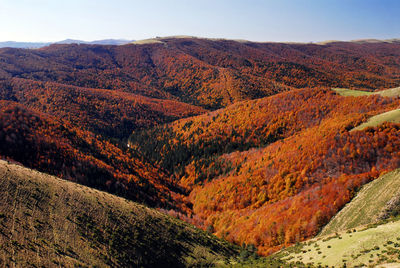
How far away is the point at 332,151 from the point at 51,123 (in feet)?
389

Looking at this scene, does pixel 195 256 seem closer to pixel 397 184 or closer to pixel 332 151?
pixel 397 184

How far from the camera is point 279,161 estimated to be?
84.0m

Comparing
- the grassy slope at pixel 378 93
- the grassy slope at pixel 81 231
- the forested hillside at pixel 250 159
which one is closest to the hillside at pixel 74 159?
the forested hillside at pixel 250 159

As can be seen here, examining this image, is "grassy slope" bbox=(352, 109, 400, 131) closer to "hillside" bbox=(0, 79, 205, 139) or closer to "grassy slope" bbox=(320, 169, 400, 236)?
"grassy slope" bbox=(320, 169, 400, 236)

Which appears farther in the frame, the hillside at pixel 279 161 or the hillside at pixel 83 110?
the hillside at pixel 83 110

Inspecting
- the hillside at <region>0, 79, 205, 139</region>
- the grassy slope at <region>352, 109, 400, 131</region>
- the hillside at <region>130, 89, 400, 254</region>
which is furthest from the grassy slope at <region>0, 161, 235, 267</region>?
the hillside at <region>0, 79, 205, 139</region>

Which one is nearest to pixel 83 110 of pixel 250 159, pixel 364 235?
pixel 250 159

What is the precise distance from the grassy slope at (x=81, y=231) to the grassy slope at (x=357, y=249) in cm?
1748

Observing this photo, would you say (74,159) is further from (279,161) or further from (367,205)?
(367,205)

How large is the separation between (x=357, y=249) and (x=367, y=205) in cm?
1860

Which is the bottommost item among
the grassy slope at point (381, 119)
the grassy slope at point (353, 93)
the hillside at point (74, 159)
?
the hillside at point (74, 159)

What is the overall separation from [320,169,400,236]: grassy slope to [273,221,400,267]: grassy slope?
793 cm

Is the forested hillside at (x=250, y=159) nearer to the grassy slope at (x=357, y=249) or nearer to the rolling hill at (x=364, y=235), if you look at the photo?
the rolling hill at (x=364, y=235)

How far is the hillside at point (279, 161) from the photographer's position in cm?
5653
